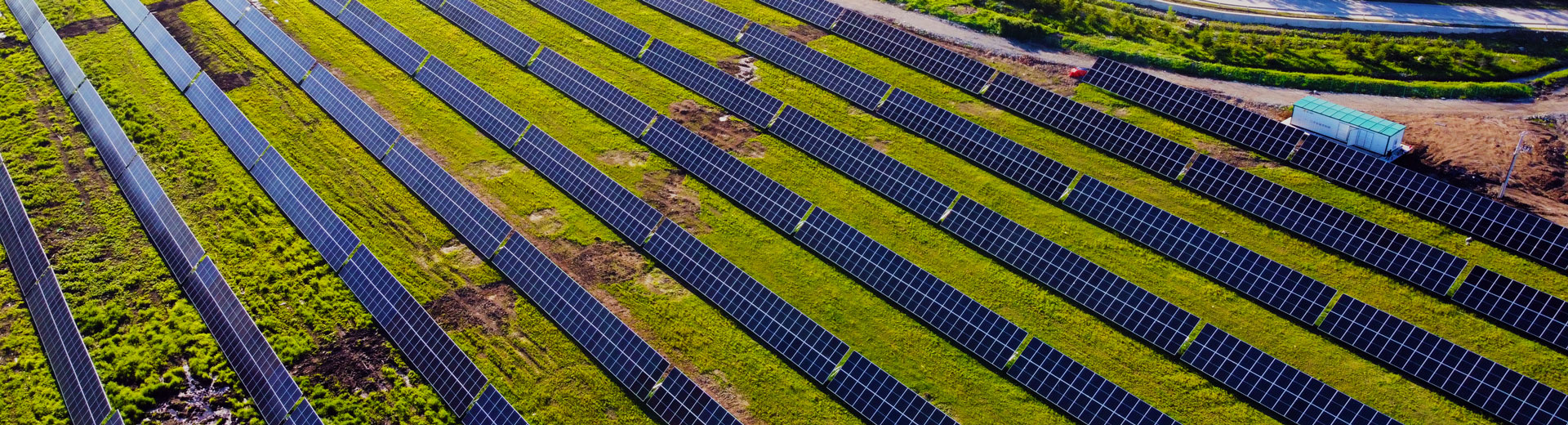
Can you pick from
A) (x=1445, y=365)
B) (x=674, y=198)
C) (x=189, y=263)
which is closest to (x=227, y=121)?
(x=189, y=263)

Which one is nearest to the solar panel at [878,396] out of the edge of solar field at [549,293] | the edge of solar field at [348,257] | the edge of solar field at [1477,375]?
the edge of solar field at [549,293]

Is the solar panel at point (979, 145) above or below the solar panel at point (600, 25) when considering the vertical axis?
above

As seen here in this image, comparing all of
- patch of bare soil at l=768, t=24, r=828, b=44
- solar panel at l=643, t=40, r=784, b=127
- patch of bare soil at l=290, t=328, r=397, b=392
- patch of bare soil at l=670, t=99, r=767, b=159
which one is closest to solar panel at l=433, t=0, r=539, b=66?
solar panel at l=643, t=40, r=784, b=127

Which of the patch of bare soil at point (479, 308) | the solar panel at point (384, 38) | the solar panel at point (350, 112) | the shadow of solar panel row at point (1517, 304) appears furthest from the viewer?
the solar panel at point (384, 38)

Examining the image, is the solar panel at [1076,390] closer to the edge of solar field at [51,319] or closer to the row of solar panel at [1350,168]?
the row of solar panel at [1350,168]

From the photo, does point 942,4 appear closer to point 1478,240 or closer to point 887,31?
point 887,31

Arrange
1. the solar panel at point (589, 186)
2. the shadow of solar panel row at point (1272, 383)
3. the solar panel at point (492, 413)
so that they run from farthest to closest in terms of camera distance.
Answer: the solar panel at point (589, 186), the solar panel at point (492, 413), the shadow of solar panel row at point (1272, 383)

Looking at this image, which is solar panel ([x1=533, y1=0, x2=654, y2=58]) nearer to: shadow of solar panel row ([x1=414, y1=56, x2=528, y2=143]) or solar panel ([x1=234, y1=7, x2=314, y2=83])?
shadow of solar panel row ([x1=414, y1=56, x2=528, y2=143])
